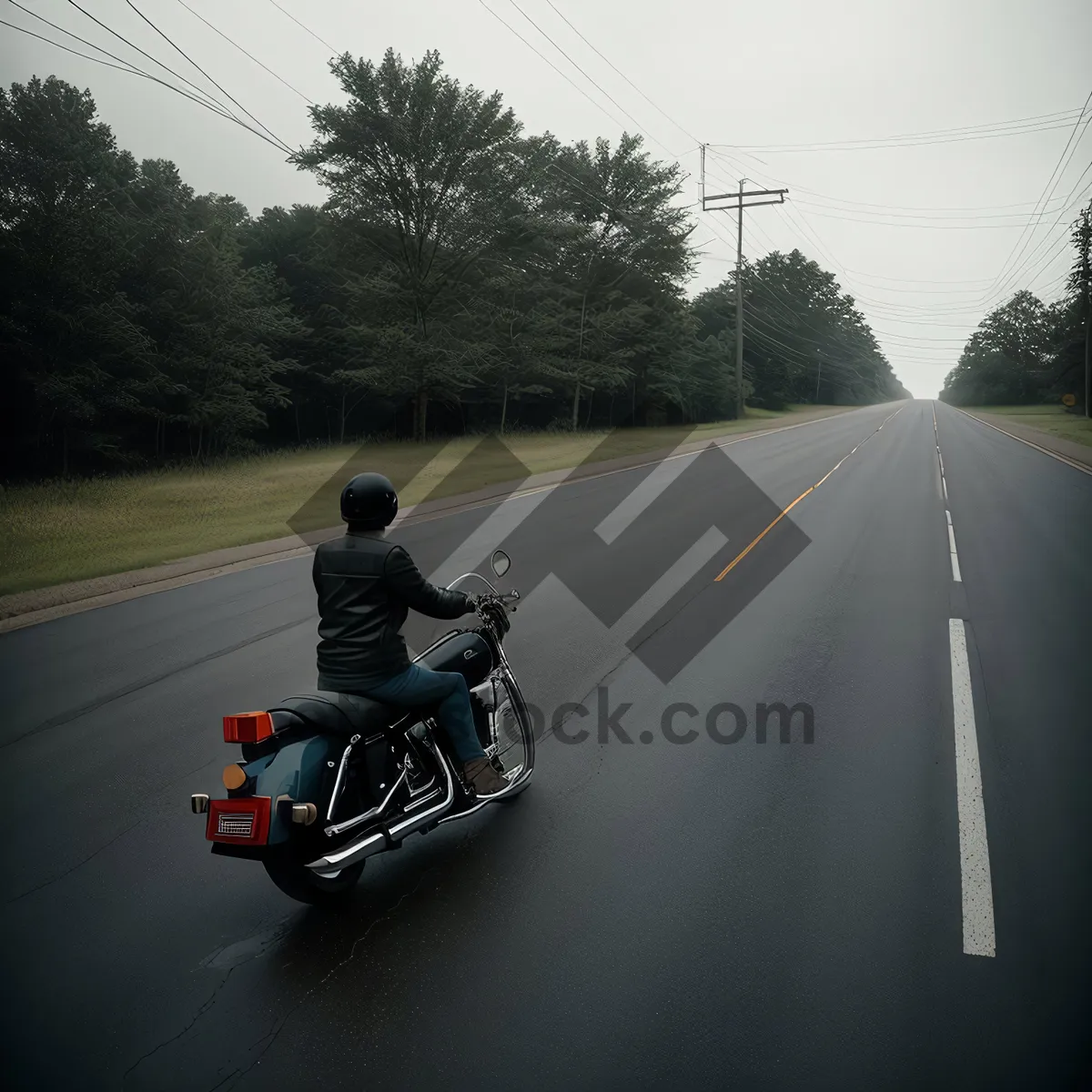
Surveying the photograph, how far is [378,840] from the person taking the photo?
3766mm

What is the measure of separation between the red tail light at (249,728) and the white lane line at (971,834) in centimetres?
319

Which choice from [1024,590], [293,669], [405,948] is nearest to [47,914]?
[405,948]

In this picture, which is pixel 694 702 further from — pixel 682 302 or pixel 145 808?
pixel 682 302

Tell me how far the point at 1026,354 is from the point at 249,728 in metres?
127

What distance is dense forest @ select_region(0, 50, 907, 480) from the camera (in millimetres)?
24656

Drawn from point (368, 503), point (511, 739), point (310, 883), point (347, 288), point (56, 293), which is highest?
point (347, 288)

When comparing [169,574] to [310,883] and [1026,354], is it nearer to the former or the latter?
[310,883]

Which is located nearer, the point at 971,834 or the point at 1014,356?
the point at 971,834

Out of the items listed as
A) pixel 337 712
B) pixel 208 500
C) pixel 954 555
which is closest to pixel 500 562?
pixel 337 712

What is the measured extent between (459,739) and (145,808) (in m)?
2.15

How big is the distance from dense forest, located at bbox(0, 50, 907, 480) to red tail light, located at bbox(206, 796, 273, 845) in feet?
82.9

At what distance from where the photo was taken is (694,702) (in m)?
6.44


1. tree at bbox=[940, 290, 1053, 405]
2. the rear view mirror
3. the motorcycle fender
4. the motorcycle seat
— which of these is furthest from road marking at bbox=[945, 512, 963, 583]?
tree at bbox=[940, 290, 1053, 405]

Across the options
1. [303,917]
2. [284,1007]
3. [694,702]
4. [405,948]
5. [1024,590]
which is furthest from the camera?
[1024,590]
